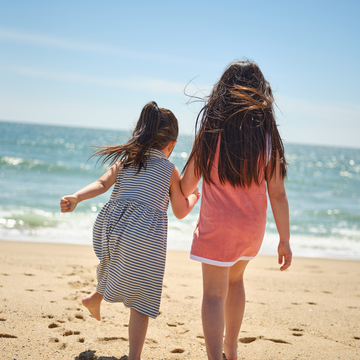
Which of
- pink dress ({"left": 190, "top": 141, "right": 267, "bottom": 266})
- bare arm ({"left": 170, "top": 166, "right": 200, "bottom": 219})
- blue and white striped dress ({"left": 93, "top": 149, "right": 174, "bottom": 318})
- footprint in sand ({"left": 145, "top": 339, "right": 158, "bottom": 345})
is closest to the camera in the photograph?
pink dress ({"left": 190, "top": 141, "right": 267, "bottom": 266})

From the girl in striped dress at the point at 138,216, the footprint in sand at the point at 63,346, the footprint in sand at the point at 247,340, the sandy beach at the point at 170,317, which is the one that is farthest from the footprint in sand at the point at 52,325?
the footprint in sand at the point at 247,340

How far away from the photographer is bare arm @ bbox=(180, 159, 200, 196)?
1904 mm

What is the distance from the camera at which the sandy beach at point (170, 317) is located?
225cm

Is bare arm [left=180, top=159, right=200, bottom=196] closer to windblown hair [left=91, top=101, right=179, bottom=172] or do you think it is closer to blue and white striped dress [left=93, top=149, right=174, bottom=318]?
blue and white striped dress [left=93, top=149, right=174, bottom=318]

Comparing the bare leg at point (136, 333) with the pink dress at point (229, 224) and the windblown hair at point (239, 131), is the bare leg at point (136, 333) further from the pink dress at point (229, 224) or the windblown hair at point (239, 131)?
the windblown hair at point (239, 131)

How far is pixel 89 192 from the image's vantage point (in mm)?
2029

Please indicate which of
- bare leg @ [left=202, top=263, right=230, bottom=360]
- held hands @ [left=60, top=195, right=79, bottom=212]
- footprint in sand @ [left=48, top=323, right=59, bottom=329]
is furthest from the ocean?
footprint in sand @ [left=48, top=323, right=59, bottom=329]

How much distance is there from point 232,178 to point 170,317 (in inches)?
60.7

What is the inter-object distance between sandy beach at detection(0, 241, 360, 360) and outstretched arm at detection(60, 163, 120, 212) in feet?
3.03

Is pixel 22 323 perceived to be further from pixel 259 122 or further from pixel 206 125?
pixel 259 122

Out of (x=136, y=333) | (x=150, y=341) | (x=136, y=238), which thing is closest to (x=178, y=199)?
(x=136, y=238)

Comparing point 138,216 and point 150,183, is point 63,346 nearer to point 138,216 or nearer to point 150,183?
point 138,216

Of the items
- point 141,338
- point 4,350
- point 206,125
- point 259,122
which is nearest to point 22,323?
point 4,350

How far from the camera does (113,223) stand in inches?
77.5
